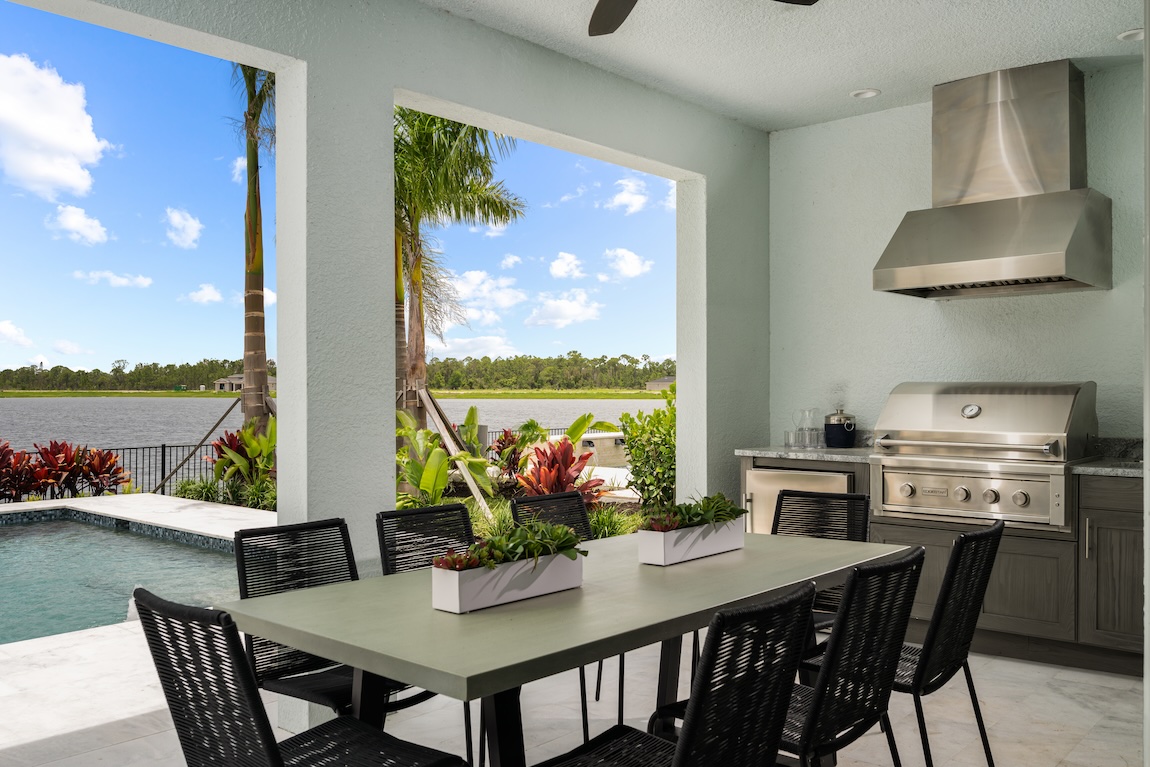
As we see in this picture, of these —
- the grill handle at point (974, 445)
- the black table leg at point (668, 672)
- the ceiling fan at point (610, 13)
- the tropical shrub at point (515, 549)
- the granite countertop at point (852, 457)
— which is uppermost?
the ceiling fan at point (610, 13)

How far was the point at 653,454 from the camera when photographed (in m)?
6.91

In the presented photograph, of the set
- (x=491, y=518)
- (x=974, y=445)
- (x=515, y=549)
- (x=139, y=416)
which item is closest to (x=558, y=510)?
(x=515, y=549)

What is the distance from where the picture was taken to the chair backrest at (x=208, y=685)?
1.56 m

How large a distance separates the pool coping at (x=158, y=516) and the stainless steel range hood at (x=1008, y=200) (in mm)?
5377

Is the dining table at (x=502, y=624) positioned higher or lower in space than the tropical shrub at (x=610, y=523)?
higher

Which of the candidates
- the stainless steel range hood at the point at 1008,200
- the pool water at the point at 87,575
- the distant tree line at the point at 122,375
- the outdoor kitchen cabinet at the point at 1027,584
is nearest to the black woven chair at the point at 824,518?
the outdoor kitchen cabinet at the point at 1027,584

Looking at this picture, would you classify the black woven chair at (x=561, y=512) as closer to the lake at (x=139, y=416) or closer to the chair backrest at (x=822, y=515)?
the chair backrest at (x=822, y=515)

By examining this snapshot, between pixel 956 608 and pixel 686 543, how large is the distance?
78cm

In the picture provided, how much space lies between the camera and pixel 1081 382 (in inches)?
181

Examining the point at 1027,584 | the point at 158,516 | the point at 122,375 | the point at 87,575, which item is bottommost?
the point at 87,575

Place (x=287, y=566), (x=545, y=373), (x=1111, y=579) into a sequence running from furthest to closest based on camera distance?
(x=545, y=373) → (x=1111, y=579) → (x=287, y=566)

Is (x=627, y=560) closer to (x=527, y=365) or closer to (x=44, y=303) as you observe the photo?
(x=527, y=365)

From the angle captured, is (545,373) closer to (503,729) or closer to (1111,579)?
(1111,579)

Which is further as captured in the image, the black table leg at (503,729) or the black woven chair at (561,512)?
the black woven chair at (561,512)
